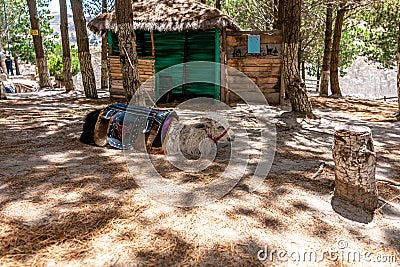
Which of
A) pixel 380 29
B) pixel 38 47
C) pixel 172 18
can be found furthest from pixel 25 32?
→ pixel 380 29

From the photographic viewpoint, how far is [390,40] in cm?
1764

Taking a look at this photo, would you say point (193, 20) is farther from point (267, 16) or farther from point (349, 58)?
point (349, 58)

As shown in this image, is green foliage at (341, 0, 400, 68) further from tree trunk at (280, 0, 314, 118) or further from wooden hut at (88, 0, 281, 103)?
tree trunk at (280, 0, 314, 118)

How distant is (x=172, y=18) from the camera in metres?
Result: 10.3

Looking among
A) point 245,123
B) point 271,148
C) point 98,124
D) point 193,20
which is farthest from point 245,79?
point 98,124

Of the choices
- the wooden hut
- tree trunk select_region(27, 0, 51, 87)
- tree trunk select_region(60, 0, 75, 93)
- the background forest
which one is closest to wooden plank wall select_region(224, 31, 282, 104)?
the wooden hut

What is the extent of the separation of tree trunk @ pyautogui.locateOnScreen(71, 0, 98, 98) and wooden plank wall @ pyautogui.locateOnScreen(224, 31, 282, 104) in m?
4.76

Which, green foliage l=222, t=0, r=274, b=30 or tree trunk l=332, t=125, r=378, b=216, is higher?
green foliage l=222, t=0, r=274, b=30

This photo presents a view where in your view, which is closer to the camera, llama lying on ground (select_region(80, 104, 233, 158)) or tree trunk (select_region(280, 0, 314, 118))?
llama lying on ground (select_region(80, 104, 233, 158))

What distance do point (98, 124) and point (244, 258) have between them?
11.5 ft

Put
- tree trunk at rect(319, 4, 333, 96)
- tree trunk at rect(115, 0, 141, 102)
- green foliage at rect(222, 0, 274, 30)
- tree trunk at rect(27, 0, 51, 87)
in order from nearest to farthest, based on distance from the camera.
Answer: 1. tree trunk at rect(115, 0, 141, 102)
2. tree trunk at rect(319, 4, 333, 96)
3. tree trunk at rect(27, 0, 51, 87)
4. green foliage at rect(222, 0, 274, 30)

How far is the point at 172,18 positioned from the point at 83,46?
3.26 meters

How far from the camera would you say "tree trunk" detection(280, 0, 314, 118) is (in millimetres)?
7697

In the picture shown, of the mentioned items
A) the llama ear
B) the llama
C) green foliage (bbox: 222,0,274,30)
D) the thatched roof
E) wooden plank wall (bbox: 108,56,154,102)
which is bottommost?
the llama
